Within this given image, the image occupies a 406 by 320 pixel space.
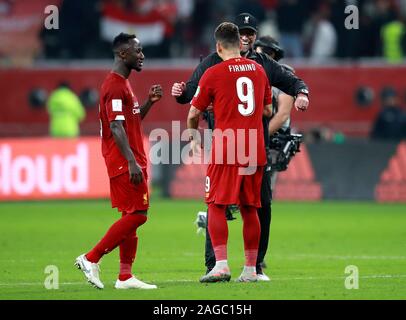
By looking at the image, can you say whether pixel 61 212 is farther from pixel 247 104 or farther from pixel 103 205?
pixel 247 104

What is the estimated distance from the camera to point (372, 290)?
1253 centimetres

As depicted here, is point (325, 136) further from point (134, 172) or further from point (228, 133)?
point (134, 172)

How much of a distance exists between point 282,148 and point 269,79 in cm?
163

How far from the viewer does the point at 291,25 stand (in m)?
29.9

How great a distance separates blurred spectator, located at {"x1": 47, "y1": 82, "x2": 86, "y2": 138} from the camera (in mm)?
28344

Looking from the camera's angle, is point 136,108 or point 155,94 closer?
A: point 136,108

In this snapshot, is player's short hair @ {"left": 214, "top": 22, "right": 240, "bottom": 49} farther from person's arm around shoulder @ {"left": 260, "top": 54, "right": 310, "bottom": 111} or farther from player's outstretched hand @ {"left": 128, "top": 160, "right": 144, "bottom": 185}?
player's outstretched hand @ {"left": 128, "top": 160, "right": 144, "bottom": 185}

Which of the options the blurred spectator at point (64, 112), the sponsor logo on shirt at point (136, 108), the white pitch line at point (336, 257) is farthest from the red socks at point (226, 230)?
the blurred spectator at point (64, 112)

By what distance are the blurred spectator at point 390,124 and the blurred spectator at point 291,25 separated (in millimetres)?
2689

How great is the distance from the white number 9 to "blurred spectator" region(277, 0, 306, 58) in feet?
56.4

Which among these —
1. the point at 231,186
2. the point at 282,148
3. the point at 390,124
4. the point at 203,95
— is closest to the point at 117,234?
the point at 231,186

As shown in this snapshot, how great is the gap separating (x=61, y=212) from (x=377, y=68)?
31.9 ft
